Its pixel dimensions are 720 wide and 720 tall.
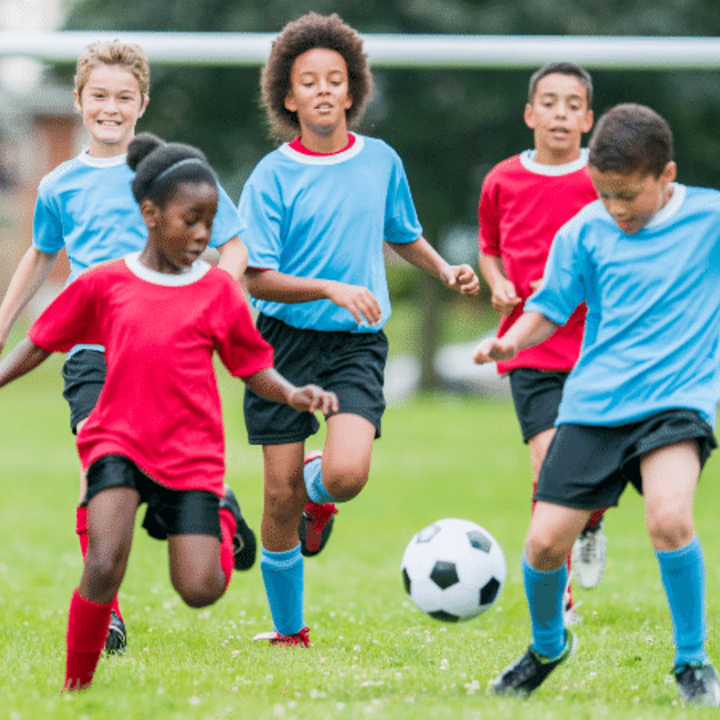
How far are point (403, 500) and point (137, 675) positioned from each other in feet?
29.2

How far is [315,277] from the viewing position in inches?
201

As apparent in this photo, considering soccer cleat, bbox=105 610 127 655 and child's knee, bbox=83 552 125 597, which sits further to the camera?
soccer cleat, bbox=105 610 127 655

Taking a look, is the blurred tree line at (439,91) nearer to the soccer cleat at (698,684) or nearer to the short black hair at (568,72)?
the short black hair at (568,72)

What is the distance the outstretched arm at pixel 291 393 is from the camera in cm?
402

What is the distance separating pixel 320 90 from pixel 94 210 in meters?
1.08

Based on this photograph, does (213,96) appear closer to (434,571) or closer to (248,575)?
(248,575)

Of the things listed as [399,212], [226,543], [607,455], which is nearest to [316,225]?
[399,212]

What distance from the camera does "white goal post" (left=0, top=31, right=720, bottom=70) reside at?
7.20 metres

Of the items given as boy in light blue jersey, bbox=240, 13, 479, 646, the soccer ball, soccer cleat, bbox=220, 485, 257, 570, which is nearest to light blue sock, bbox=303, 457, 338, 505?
boy in light blue jersey, bbox=240, 13, 479, 646

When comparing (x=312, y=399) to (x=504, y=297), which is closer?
(x=312, y=399)

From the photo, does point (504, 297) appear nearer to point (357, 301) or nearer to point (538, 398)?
point (538, 398)

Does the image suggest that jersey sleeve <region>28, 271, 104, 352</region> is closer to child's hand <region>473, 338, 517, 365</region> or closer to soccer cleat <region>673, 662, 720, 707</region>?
child's hand <region>473, 338, 517, 365</region>

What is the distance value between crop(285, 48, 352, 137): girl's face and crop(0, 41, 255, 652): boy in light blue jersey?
62cm

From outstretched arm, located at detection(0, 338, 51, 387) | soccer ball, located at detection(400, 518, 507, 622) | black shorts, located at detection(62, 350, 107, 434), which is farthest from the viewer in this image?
soccer ball, located at detection(400, 518, 507, 622)
